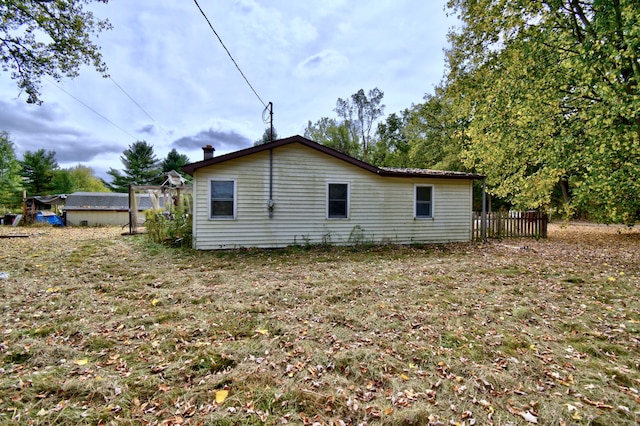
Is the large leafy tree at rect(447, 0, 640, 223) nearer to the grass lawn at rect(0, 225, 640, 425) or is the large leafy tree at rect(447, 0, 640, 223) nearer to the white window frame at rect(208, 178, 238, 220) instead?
the grass lawn at rect(0, 225, 640, 425)

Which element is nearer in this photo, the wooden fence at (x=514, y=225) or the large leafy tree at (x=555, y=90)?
the large leafy tree at (x=555, y=90)

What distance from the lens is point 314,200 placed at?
9.84m

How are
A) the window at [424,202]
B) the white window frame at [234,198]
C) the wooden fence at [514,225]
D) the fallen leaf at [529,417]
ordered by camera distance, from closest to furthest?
the fallen leaf at [529,417] < the white window frame at [234,198] < the window at [424,202] < the wooden fence at [514,225]

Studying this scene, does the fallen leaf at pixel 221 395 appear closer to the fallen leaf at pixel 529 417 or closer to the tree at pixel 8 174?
the fallen leaf at pixel 529 417

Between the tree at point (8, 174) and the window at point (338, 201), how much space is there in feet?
122

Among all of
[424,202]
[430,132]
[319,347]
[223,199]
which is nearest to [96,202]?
[223,199]

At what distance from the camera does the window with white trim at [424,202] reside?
35.9ft

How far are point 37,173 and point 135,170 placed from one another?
10250mm

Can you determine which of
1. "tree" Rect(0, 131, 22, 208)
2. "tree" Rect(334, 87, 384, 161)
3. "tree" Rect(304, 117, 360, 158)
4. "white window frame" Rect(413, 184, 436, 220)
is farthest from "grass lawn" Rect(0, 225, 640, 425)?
"tree" Rect(0, 131, 22, 208)

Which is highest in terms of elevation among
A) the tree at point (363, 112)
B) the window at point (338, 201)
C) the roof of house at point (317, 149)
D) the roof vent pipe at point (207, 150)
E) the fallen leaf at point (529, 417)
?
the tree at point (363, 112)

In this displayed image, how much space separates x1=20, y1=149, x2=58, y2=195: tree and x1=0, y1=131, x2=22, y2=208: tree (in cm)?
307

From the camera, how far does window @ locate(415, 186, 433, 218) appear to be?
11.0 meters

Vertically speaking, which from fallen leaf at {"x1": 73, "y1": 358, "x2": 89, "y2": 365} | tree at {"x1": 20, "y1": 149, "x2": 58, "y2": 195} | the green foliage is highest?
tree at {"x1": 20, "y1": 149, "x2": 58, "y2": 195}

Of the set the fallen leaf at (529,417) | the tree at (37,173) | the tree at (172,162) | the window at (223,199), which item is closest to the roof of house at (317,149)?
the window at (223,199)
